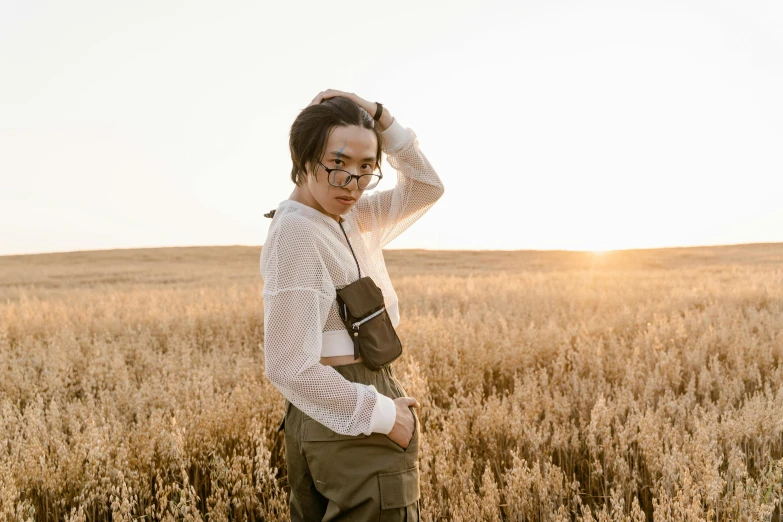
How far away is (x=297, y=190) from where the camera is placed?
204 centimetres

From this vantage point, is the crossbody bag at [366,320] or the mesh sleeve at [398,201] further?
the mesh sleeve at [398,201]

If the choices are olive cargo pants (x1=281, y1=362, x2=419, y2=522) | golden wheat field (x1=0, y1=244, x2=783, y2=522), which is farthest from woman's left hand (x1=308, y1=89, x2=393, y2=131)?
golden wheat field (x1=0, y1=244, x2=783, y2=522)

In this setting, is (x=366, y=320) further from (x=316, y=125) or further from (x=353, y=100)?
(x=353, y=100)

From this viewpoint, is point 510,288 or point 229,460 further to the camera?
point 510,288

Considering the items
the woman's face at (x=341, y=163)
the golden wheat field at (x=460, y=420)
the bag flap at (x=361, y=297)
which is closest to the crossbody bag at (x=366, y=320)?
the bag flap at (x=361, y=297)

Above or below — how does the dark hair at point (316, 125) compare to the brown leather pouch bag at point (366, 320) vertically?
above

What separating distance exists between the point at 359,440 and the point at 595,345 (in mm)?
4565

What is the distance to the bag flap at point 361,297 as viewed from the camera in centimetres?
180

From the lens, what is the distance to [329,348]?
1.84 m

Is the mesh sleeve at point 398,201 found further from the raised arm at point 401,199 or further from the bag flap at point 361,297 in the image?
the bag flap at point 361,297

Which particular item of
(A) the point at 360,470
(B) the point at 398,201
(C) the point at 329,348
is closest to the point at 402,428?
(A) the point at 360,470

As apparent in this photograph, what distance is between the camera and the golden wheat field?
2.82 metres

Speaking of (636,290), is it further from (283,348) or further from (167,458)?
(283,348)

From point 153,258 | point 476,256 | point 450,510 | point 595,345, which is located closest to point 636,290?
point 595,345
